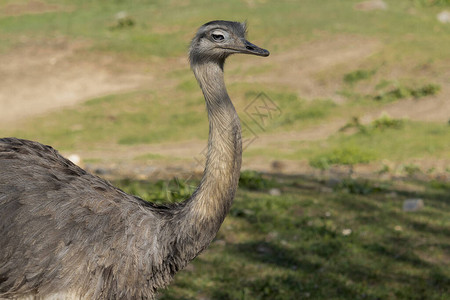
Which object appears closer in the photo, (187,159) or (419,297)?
(419,297)

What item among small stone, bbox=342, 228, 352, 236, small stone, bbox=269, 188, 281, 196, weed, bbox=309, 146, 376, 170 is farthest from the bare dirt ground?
small stone, bbox=342, 228, 352, 236

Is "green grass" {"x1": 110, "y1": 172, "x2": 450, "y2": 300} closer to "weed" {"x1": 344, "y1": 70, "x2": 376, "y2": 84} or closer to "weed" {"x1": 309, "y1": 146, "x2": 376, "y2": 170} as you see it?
"weed" {"x1": 309, "y1": 146, "x2": 376, "y2": 170}

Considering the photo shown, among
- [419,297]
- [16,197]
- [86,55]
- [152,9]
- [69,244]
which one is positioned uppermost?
[152,9]

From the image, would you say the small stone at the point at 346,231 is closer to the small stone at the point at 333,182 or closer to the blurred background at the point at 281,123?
the blurred background at the point at 281,123

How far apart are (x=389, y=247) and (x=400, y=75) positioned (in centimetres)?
943

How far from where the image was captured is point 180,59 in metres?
17.3

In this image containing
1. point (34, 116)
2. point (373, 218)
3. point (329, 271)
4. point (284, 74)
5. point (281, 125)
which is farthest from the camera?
point (284, 74)

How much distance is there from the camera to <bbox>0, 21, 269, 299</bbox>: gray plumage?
3447 mm

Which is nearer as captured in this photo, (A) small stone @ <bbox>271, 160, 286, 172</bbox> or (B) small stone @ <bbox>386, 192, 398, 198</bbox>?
(B) small stone @ <bbox>386, 192, 398, 198</bbox>

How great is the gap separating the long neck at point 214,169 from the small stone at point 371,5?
17065 millimetres

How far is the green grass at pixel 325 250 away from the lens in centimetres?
530

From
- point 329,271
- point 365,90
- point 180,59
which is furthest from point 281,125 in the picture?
point 329,271

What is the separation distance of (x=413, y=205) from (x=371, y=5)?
14004 millimetres

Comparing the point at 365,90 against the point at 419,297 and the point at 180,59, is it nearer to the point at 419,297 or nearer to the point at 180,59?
the point at 180,59
